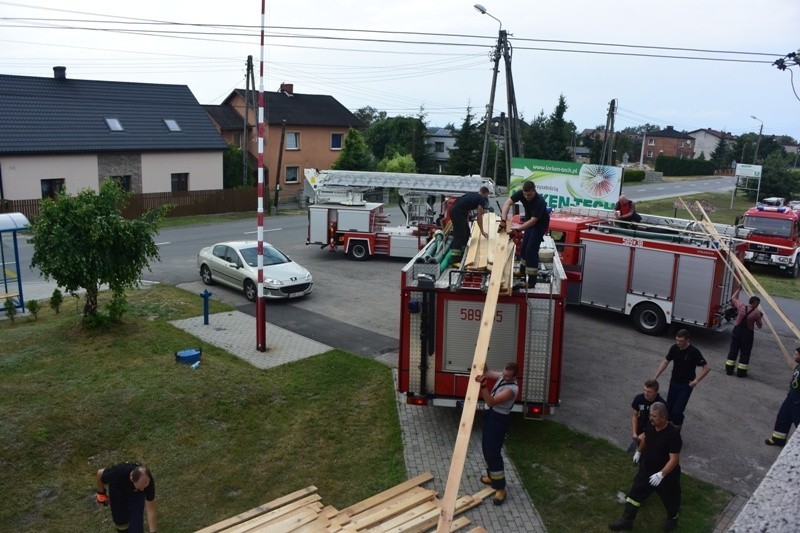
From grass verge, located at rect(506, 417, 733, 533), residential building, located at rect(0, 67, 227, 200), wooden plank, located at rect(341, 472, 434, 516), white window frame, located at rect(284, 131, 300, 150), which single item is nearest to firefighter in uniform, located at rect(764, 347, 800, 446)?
grass verge, located at rect(506, 417, 733, 533)

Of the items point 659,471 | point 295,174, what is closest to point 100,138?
point 295,174

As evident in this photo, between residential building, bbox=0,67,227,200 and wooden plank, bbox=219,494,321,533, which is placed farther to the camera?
residential building, bbox=0,67,227,200

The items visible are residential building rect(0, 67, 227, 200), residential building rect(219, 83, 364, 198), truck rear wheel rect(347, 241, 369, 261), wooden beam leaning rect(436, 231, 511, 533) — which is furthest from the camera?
residential building rect(219, 83, 364, 198)

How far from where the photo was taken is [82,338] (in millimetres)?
13156

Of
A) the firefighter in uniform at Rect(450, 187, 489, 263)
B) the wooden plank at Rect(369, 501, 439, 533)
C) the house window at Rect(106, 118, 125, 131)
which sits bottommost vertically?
the wooden plank at Rect(369, 501, 439, 533)

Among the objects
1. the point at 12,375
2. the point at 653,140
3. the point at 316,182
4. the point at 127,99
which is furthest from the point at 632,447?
the point at 653,140

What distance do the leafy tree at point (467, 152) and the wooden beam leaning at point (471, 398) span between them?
43.7 m

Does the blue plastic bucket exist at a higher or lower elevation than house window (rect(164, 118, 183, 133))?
lower

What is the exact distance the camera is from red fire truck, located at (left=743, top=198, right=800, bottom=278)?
24109 millimetres

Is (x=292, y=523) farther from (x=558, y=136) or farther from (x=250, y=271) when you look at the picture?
(x=558, y=136)

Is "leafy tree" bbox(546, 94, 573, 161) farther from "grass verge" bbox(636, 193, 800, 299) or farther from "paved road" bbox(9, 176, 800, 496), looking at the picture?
"paved road" bbox(9, 176, 800, 496)

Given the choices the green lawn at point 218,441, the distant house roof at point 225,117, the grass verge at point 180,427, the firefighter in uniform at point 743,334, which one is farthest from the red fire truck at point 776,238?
the distant house roof at point 225,117

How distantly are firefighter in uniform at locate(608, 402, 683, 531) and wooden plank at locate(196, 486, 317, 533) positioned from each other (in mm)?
3624

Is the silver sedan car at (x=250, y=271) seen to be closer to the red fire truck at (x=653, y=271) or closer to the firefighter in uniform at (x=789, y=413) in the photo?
the red fire truck at (x=653, y=271)
